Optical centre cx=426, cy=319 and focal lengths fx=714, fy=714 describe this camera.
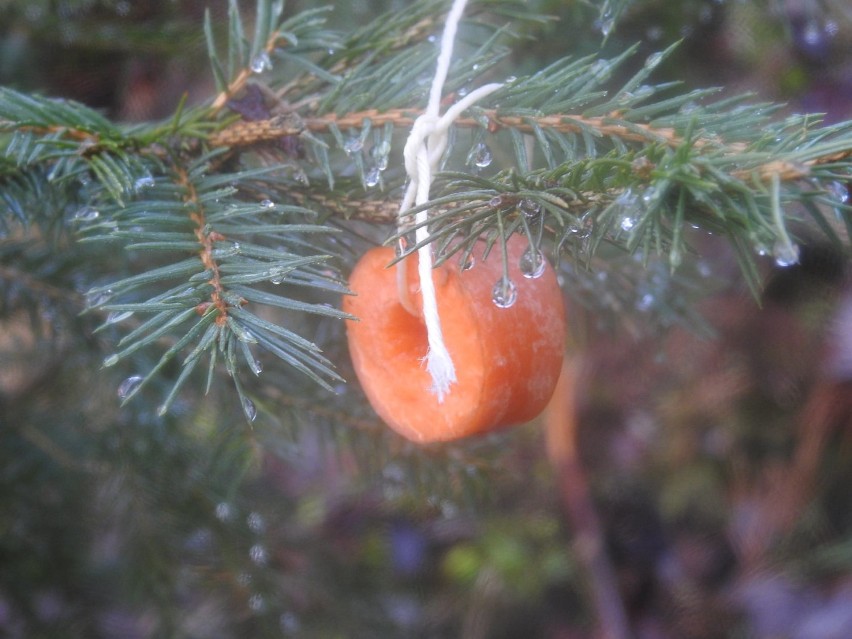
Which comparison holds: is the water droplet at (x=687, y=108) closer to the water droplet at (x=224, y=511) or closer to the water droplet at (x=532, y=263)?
the water droplet at (x=532, y=263)

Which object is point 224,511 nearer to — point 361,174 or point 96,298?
point 96,298

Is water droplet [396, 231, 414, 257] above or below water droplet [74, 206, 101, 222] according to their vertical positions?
below

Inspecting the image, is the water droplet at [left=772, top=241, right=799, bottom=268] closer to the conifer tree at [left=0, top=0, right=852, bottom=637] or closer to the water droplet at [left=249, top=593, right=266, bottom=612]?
the conifer tree at [left=0, top=0, right=852, bottom=637]

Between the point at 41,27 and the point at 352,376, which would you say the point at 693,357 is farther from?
the point at 41,27

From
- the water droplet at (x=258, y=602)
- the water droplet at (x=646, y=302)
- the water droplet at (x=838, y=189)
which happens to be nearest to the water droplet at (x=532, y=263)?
the water droplet at (x=838, y=189)

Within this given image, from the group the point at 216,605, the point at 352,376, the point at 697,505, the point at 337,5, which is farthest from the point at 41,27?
the point at 697,505

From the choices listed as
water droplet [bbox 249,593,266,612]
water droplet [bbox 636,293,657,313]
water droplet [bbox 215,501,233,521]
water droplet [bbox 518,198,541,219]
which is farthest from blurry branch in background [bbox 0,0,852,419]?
water droplet [bbox 249,593,266,612]
